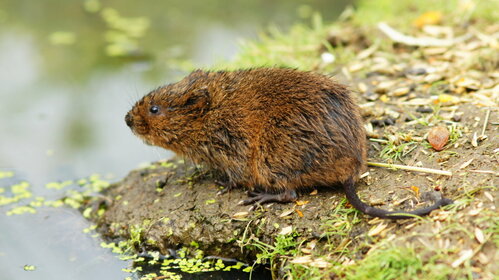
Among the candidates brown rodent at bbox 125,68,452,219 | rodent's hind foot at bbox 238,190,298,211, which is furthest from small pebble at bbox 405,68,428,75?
rodent's hind foot at bbox 238,190,298,211

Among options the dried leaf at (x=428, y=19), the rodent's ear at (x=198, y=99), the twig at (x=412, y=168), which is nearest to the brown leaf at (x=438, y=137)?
the twig at (x=412, y=168)

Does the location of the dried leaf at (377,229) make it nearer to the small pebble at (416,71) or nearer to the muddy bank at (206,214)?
the muddy bank at (206,214)

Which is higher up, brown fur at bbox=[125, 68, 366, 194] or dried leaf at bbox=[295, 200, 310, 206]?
brown fur at bbox=[125, 68, 366, 194]

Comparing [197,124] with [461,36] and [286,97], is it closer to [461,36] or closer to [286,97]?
[286,97]

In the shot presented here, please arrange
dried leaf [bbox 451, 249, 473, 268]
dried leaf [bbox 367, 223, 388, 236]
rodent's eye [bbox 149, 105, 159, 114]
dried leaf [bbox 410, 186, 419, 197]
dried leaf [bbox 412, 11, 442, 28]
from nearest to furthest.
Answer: dried leaf [bbox 451, 249, 473, 268]
dried leaf [bbox 367, 223, 388, 236]
dried leaf [bbox 410, 186, 419, 197]
rodent's eye [bbox 149, 105, 159, 114]
dried leaf [bbox 412, 11, 442, 28]

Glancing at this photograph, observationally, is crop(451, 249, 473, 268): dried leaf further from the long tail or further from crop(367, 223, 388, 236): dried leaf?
crop(367, 223, 388, 236): dried leaf

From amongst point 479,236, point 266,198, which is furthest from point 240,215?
point 479,236
